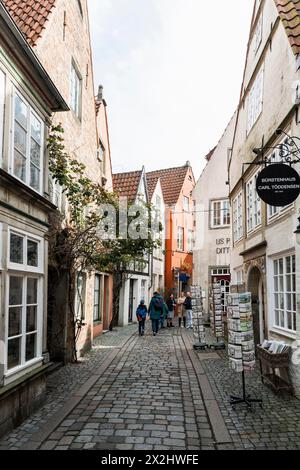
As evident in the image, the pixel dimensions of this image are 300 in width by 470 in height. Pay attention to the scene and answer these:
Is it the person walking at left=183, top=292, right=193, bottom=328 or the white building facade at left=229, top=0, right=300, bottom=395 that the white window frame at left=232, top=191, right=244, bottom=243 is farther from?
the person walking at left=183, top=292, right=193, bottom=328

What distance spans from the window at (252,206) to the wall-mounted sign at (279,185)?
414 centimetres

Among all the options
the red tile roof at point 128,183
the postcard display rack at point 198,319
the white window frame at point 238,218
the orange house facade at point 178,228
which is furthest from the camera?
the orange house facade at point 178,228

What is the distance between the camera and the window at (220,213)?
22469mm

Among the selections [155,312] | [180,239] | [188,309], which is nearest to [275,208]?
[155,312]

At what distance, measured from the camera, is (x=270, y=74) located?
34.5 ft

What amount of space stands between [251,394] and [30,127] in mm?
6040

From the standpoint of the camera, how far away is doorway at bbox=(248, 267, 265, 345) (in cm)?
1184

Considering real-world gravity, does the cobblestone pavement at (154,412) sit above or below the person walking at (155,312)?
below

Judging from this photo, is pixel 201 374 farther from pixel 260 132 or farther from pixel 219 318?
pixel 260 132

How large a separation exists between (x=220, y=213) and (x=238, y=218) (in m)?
7.63

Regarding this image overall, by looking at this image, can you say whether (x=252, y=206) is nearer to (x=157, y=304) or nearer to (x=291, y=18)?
(x=291, y=18)

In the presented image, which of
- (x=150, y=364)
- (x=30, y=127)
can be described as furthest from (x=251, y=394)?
(x=30, y=127)

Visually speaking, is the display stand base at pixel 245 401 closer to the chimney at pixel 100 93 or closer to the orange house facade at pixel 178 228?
the chimney at pixel 100 93

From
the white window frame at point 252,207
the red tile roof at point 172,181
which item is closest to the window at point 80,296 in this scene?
the white window frame at point 252,207
